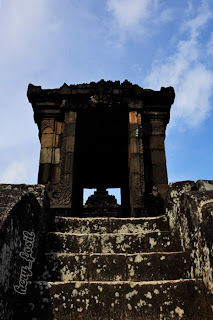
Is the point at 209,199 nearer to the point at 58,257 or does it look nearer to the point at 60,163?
the point at 58,257

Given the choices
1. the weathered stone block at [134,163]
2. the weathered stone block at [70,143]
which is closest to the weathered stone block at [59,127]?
the weathered stone block at [70,143]

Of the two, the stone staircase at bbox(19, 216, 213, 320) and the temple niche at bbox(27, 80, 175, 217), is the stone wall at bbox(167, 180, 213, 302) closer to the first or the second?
the stone staircase at bbox(19, 216, 213, 320)

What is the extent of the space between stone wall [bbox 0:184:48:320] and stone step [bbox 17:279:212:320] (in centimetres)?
19

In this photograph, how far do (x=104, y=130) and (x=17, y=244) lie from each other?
651 centimetres

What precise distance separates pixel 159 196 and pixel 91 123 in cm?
302

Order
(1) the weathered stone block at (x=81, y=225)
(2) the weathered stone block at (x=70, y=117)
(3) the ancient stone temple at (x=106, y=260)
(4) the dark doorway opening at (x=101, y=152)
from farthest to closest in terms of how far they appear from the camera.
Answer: (4) the dark doorway opening at (x=101, y=152)
(2) the weathered stone block at (x=70, y=117)
(1) the weathered stone block at (x=81, y=225)
(3) the ancient stone temple at (x=106, y=260)

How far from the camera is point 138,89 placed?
25.9 ft

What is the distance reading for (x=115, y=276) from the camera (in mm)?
3031

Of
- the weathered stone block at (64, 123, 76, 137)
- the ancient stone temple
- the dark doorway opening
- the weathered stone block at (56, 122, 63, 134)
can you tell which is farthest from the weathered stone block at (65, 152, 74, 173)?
the ancient stone temple

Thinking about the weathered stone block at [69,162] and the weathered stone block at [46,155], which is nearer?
the weathered stone block at [69,162]

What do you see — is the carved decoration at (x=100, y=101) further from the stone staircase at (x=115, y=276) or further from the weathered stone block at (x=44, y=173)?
the stone staircase at (x=115, y=276)

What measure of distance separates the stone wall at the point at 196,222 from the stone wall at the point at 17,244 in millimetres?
1607

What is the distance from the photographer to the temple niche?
22.0 ft

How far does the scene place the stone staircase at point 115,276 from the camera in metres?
2.60
